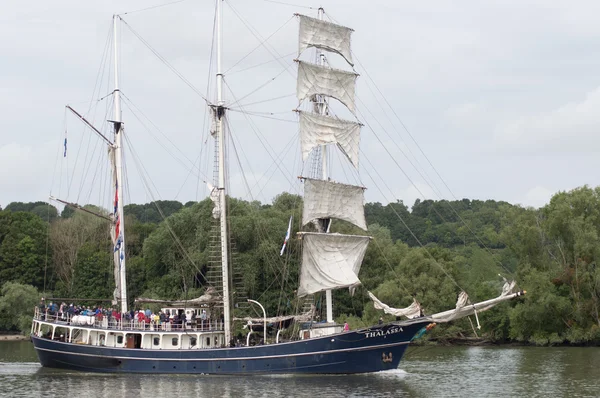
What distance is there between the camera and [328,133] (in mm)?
66188

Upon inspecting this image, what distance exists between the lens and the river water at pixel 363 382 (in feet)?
174

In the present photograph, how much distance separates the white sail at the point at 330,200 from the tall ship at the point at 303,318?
66mm

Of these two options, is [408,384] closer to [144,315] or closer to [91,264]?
[144,315]

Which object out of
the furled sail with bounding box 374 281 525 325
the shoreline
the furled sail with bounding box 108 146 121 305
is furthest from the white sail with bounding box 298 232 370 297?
the shoreline

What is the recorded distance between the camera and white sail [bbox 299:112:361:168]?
6562 cm

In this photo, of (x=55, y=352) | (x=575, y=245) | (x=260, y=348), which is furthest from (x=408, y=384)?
(x=575, y=245)

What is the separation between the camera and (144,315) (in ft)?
214

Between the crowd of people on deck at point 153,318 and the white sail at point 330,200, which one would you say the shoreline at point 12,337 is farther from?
the white sail at point 330,200

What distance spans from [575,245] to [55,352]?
4771cm

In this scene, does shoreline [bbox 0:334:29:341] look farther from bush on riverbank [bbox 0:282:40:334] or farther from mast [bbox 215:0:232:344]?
mast [bbox 215:0:232:344]

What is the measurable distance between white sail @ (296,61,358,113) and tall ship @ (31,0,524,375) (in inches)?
2.7

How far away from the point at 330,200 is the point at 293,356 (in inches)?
438

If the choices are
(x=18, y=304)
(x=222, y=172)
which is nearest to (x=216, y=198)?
(x=222, y=172)

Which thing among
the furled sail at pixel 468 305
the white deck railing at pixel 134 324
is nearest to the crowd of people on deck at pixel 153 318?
the white deck railing at pixel 134 324
